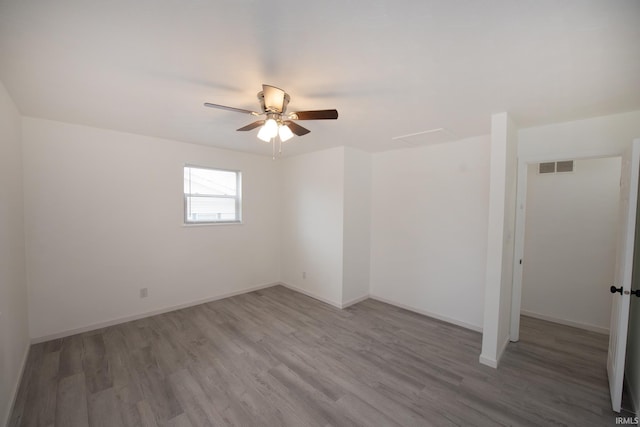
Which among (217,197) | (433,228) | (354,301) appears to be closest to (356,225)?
(433,228)

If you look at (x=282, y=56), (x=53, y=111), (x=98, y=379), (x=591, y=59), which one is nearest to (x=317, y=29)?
(x=282, y=56)

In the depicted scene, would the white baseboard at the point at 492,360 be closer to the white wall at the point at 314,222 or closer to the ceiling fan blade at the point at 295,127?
the white wall at the point at 314,222

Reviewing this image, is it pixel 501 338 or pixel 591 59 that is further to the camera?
pixel 501 338

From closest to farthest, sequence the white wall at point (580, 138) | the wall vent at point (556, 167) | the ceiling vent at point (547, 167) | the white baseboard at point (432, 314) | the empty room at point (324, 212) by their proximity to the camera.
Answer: the empty room at point (324, 212), the white wall at point (580, 138), the white baseboard at point (432, 314), the wall vent at point (556, 167), the ceiling vent at point (547, 167)

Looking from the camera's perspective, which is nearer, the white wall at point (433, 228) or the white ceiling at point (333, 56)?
the white ceiling at point (333, 56)

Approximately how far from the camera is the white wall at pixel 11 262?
183 cm

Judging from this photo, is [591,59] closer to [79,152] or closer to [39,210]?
[79,152]

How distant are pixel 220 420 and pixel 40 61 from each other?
279 centimetres

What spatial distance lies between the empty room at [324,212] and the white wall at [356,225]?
0.11 ft

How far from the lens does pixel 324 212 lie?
412cm

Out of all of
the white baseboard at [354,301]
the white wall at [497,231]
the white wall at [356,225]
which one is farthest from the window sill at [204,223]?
the white wall at [497,231]

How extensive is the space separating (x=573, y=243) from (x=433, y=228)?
1806 millimetres

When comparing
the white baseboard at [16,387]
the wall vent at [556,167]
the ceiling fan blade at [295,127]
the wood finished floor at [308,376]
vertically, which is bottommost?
the wood finished floor at [308,376]

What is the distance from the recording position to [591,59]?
60.4 inches
